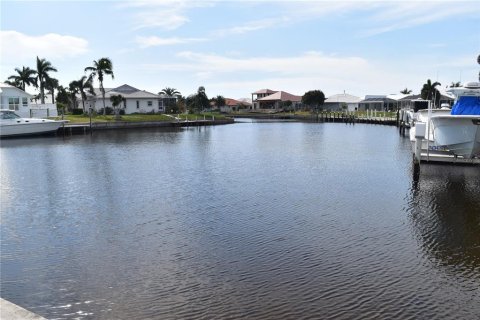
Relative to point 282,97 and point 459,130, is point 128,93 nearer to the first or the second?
point 282,97

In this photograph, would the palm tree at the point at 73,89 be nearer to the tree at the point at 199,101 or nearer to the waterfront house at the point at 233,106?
the tree at the point at 199,101

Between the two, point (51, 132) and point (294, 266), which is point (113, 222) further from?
point (51, 132)

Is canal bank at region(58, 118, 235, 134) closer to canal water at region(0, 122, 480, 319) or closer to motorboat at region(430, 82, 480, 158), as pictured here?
canal water at region(0, 122, 480, 319)

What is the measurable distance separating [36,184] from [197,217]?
426 inches

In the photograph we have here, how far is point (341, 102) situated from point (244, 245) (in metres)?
112

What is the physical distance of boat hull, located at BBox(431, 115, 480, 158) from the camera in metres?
21.5

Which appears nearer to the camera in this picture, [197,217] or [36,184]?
[197,217]

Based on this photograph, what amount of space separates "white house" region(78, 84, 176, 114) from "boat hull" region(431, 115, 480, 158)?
66252 millimetres

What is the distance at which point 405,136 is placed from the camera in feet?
158

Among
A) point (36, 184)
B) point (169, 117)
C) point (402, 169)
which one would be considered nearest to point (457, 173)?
point (402, 169)

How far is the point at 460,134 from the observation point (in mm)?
21891

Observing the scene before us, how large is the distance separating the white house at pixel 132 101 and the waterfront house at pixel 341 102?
180 ft

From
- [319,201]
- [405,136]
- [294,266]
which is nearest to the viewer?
[294,266]

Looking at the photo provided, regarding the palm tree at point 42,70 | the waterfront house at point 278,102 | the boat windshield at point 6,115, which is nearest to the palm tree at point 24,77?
the palm tree at point 42,70
